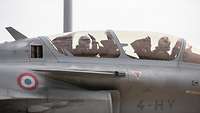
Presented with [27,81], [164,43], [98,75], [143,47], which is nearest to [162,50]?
[164,43]

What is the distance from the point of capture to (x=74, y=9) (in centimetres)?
1398

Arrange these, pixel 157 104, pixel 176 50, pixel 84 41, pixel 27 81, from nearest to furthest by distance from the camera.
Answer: pixel 27 81 → pixel 157 104 → pixel 84 41 → pixel 176 50

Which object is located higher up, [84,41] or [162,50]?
[84,41]

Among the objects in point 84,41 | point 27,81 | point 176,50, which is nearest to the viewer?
point 27,81

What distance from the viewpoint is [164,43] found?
6211 millimetres

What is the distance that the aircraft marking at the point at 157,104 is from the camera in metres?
5.61

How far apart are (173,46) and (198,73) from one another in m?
0.68

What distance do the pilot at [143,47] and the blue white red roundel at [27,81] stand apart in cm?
179

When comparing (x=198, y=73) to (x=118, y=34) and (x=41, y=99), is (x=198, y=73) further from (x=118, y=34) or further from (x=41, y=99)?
(x=41, y=99)

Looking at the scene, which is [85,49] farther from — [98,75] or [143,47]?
[143,47]

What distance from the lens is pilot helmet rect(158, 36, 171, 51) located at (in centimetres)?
615

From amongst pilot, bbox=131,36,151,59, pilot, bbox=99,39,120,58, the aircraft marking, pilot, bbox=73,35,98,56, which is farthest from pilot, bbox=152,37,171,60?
pilot, bbox=73,35,98,56

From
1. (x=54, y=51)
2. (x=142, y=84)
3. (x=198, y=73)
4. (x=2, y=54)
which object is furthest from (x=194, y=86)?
(x=2, y=54)

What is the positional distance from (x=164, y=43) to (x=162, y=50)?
175 mm
